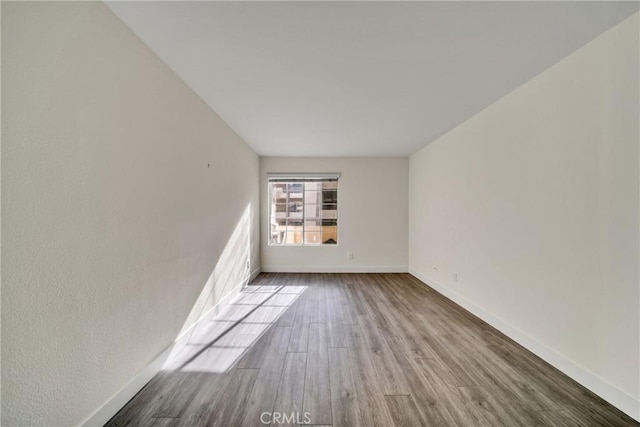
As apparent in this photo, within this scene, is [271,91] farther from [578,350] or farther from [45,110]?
[578,350]

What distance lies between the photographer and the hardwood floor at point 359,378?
145 centimetres

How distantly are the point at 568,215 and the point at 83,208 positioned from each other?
3.11 meters

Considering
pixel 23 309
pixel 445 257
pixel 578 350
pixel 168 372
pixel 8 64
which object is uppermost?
pixel 8 64

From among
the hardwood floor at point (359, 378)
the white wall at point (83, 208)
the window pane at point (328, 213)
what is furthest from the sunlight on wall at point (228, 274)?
the window pane at point (328, 213)

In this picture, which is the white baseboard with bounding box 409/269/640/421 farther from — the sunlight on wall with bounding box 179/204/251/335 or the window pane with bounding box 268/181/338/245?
the sunlight on wall with bounding box 179/204/251/335

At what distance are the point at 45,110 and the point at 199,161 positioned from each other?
1.37 m

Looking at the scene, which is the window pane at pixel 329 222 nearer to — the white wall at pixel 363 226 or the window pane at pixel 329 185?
the white wall at pixel 363 226

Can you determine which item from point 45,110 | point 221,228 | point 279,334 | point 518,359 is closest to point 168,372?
point 279,334

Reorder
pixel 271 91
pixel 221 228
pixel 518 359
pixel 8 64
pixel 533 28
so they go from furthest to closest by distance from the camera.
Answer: pixel 221 228
pixel 271 91
pixel 518 359
pixel 533 28
pixel 8 64

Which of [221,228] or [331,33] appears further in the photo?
[221,228]

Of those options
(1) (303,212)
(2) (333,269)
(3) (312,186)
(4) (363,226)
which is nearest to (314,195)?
(3) (312,186)

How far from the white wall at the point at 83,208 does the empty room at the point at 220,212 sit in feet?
0.03

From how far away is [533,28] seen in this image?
1517 millimetres

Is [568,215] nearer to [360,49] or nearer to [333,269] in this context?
[360,49]
